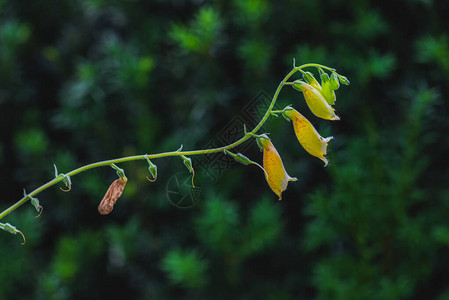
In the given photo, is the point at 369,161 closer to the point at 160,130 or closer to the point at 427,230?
the point at 427,230

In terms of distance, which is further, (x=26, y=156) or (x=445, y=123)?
(x=26, y=156)

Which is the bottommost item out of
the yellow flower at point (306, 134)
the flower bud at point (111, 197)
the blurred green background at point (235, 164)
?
the yellow flower at point (306, 134)

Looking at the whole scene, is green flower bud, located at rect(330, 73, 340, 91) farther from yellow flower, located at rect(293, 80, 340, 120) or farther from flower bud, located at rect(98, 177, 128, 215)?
flower bud, located at rect(98, 177, 128, 215)

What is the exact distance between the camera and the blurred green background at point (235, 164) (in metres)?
1.20

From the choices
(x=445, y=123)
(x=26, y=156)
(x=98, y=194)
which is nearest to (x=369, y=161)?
(x=445, y=123)

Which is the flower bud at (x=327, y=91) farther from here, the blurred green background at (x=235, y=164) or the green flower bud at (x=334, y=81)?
the blurred green background at (x=235, y=164)

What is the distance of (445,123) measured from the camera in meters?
1.27

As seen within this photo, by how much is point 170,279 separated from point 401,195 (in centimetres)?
54

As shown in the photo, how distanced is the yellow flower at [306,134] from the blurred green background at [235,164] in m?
0.54

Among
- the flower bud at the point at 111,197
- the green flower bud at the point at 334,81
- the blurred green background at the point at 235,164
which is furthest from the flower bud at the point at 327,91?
the blurred green background at the point at 235,164

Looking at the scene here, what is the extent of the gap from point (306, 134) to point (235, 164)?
692mm

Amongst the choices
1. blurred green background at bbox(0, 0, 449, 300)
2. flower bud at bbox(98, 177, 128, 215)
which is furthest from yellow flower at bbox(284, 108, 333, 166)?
blurred green background at bbox(0, 0, 449, 300)

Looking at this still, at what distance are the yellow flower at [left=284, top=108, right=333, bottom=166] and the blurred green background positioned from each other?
1.76ft

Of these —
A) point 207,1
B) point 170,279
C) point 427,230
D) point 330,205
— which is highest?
point 207,1
